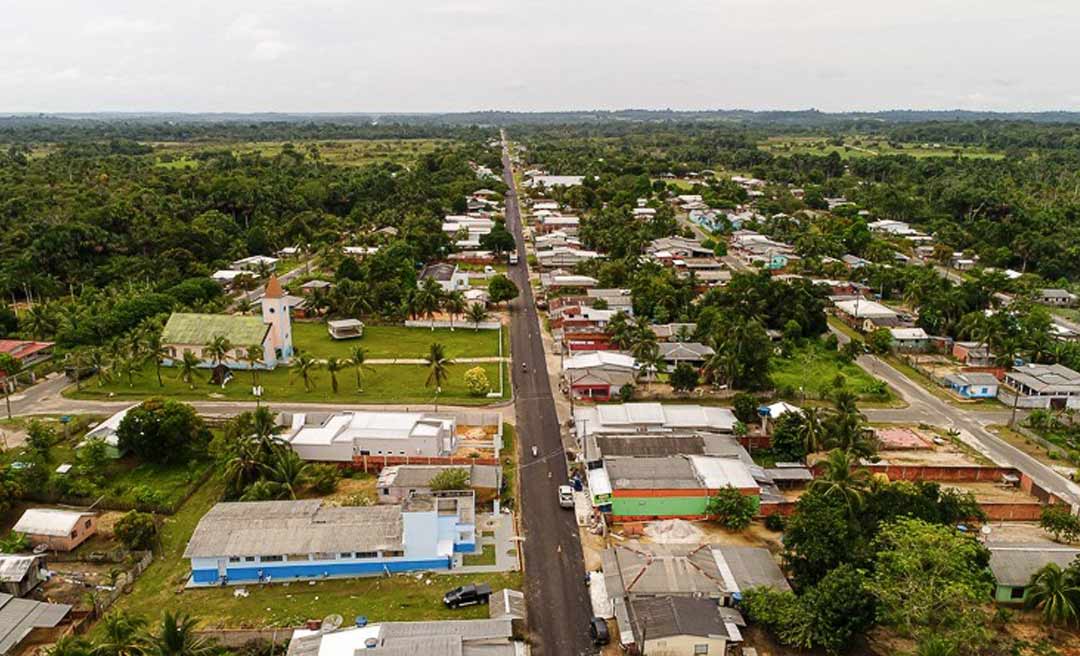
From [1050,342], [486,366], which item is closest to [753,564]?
[486,366]

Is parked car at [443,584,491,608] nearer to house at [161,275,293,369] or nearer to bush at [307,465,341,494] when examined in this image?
bush at [307,465,341,494]

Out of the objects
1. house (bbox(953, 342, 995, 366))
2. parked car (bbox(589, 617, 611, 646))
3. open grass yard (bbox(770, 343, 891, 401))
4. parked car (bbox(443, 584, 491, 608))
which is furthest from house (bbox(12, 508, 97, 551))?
house (bbox(953, 342, 995, 366))

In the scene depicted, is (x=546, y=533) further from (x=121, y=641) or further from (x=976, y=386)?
(x=976, y=386)

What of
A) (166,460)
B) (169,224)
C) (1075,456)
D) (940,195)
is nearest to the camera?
(166,460)

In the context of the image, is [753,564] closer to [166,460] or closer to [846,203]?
[166,460]

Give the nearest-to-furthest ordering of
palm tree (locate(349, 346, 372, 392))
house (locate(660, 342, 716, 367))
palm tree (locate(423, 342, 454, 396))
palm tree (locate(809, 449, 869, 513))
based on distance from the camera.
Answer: palm tree (locate(809, 449, 869, 513)) → palm tree (locate(423, 342, 454, 396)) → palm tree (locate(349, 346, 372, 392)) → house (locate(660, 342, 716, 367))

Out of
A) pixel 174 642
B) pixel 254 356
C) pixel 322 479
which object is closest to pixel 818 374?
pixel 322 479

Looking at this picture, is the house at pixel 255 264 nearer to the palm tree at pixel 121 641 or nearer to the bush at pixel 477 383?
the bush at pixel 477 383
